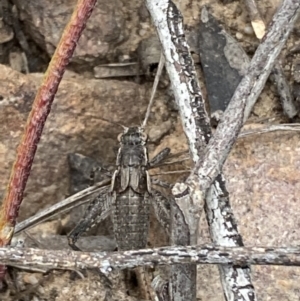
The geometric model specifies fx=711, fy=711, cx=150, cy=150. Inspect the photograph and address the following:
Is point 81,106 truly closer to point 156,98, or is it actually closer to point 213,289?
point 156,98

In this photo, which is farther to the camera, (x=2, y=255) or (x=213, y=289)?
(x=213, y=289)

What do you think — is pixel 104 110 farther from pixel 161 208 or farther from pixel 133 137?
pixel 161 208

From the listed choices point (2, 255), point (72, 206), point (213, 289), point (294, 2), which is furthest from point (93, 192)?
point (294, 2)

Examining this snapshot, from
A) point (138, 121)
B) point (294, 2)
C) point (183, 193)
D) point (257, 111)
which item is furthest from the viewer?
point (138, 121)

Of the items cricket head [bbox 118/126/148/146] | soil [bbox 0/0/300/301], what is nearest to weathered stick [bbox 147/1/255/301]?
soil [bbox 0/0/300/301]

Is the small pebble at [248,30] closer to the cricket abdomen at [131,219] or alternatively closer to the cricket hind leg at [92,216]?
the cricket abdomen at [131,219]

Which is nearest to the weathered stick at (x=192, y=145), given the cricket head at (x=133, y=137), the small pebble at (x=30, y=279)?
the cricket head at (x=133, y=137)

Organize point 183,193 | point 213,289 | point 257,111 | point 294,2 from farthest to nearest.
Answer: point 257,111 < point 213,289 < point 294,2 < point 183,193
